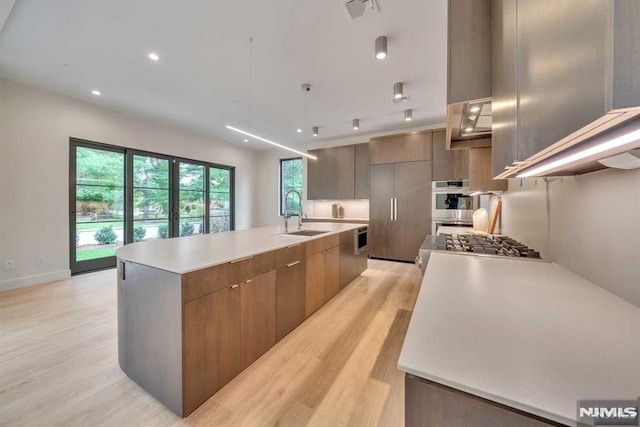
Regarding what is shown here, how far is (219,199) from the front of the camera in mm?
6531

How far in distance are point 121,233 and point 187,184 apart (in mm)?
1679

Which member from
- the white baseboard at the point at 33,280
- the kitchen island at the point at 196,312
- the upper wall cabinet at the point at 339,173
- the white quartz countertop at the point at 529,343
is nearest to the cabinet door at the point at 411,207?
the upper wall cabinet at the point at 339,173

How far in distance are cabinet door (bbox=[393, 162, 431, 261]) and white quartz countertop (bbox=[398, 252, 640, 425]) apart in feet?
12.6

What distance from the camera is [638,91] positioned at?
320 millimetres

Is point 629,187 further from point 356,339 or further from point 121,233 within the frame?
point 121,233

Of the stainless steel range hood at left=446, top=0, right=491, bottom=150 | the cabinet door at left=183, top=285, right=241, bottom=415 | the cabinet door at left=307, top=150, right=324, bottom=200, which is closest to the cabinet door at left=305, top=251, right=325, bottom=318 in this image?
the cabinet door at left=183, top=285, right=241, bottom=415

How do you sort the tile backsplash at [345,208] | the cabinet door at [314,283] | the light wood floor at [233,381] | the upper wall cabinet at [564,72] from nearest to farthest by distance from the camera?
the upper wall cabinet at [564,72], the light wood floor at [233,381], the cabinet door at [314,283], the tile backsplash at [345,208]

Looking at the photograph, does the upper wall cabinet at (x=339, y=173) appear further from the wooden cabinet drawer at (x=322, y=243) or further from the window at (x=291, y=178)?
the wooden cabinet drawer at (x=322, y=243)

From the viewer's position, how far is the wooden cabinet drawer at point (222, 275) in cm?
134

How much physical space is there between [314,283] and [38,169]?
442cm

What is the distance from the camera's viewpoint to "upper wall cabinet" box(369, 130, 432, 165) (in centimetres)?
474

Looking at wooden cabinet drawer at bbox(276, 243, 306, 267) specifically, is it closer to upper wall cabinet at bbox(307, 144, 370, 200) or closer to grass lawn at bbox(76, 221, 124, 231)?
upper wall cabinet at bbox(307, 144, 370, 200)

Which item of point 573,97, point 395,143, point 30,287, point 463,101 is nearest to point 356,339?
point 463,101

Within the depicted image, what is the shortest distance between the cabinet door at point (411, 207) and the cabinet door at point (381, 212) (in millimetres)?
123
